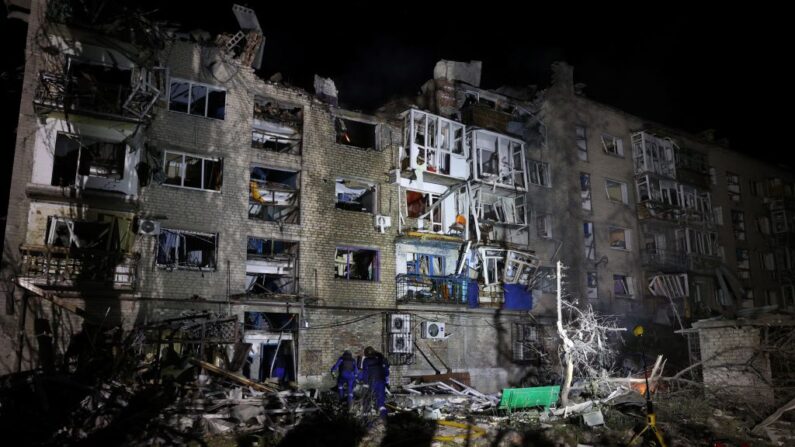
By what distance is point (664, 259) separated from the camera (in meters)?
35.4

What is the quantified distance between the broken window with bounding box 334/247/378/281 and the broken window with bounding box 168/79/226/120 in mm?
7485

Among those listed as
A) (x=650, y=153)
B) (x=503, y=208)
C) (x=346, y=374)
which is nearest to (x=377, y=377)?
(x=346, y=374)

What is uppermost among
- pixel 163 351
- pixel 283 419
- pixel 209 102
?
pixel 209 102

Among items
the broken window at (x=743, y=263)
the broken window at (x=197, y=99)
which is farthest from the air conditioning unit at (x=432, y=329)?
the broken window at (x=743, y=263)

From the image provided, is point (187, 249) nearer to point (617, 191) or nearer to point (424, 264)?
point (424, 264)

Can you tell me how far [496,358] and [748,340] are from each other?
10.3 meters

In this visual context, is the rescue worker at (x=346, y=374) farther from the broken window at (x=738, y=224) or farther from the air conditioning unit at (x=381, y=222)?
the broken window at (x=738, y=224)

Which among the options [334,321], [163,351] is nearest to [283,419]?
[163,351]

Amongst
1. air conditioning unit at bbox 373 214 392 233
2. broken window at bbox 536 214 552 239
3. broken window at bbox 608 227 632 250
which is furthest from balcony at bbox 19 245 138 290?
broken window at bbox 608 227 632 250

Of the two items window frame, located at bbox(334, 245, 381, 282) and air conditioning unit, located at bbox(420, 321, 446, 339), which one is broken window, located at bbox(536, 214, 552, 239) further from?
window frame, located at bbox(334, 245, 381, 282)

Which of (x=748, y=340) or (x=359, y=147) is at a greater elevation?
(x=359, y=147)

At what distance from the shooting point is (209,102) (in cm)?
2366

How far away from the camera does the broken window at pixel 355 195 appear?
85.5 ft

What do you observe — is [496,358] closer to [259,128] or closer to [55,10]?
[259,128]
